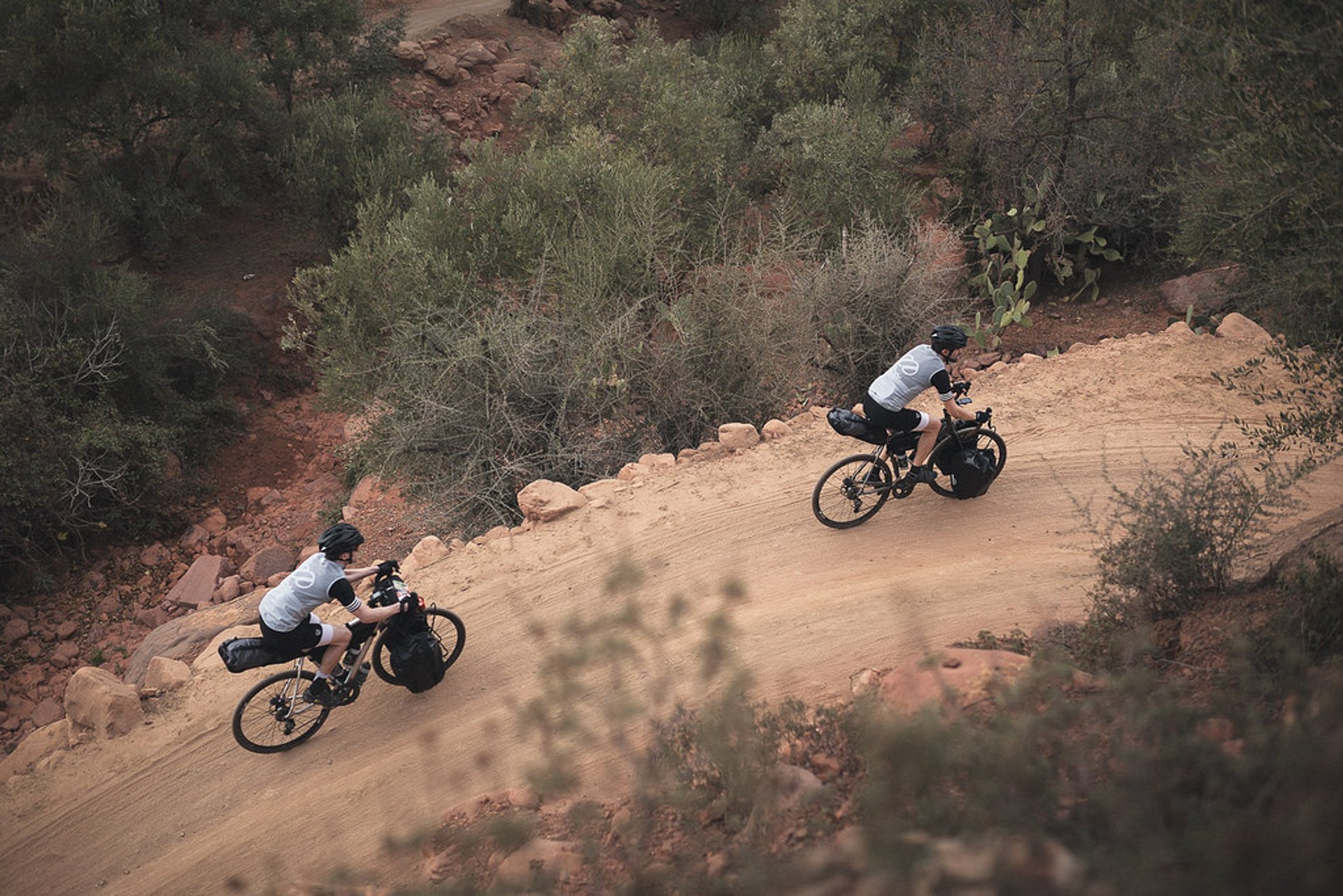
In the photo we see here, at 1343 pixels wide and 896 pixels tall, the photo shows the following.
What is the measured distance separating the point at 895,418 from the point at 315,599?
5345 mm

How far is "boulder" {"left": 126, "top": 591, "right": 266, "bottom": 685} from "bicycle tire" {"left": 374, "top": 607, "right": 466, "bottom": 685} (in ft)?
7.38

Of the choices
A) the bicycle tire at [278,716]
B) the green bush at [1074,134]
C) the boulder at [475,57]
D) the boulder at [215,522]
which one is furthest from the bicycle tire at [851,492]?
the boulder at [475,57]

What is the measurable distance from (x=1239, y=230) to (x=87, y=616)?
15.8m

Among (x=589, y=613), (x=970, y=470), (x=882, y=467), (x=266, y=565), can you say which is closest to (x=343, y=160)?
(x=266, y=565)

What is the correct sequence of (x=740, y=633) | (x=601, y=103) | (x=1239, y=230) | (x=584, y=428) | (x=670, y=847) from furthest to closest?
(x=601, y=103)
(x=584, y=428)
(x=1239, y=230)
(x=740, y=633)
(x=670, y=847)

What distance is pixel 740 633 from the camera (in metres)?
7.77

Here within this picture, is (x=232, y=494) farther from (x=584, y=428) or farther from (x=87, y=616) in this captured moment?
(x=584, y=428)

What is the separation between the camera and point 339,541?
22.7 ft

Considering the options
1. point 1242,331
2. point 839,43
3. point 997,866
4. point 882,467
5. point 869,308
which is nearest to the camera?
point 997,866

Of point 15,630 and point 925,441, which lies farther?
point 15,630

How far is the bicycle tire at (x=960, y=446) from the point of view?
8734 mm

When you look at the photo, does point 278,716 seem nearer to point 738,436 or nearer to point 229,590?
point 738,436

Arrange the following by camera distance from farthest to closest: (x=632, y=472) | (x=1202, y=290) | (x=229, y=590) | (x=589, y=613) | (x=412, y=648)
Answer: (x=1202, y=290) → (x=229, y=590) → (x=632, y=472) → (x=589, y=613) → (x=412, y=648)

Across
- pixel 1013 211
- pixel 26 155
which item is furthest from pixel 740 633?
pixel 26 155
